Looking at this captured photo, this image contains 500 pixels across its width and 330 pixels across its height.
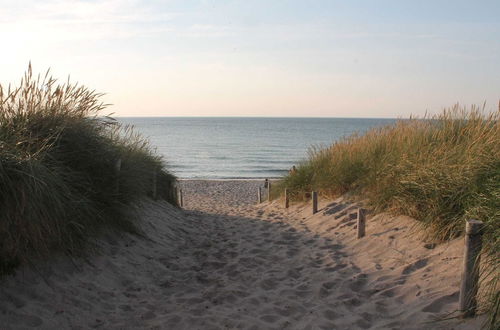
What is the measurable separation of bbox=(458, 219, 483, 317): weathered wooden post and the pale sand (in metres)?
0.14

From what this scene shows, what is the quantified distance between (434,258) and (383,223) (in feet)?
6.04

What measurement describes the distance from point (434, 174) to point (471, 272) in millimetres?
2593

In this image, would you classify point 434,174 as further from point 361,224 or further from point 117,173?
point 117,173

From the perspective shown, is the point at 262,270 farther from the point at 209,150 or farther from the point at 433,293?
the point at 209,150

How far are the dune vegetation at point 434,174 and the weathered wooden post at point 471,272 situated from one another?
0.34 ft

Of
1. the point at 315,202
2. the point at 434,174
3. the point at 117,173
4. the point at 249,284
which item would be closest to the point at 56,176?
the point at 117,173

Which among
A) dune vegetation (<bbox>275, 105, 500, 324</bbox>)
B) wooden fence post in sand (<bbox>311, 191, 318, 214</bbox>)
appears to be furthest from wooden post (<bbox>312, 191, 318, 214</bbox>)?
dune vegetation (<bbox>275, 105, 500, 324</bbox>)

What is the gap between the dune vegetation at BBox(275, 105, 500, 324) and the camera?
4.85 meters

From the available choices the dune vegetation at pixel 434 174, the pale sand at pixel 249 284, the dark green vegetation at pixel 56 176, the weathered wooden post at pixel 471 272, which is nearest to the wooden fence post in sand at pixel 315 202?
the dune vegetation at pixel 434 174

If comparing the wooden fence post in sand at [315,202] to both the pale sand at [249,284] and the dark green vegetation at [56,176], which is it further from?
the dark green vegetation at [56,176]

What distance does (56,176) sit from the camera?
486 cm

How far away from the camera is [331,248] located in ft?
23.6

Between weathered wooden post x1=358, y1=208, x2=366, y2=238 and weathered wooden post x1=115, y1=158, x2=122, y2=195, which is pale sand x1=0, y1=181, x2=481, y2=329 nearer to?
weathered wooden post x1=358, y1=208, x2=366, y2=238

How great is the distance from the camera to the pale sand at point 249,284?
4.27m
